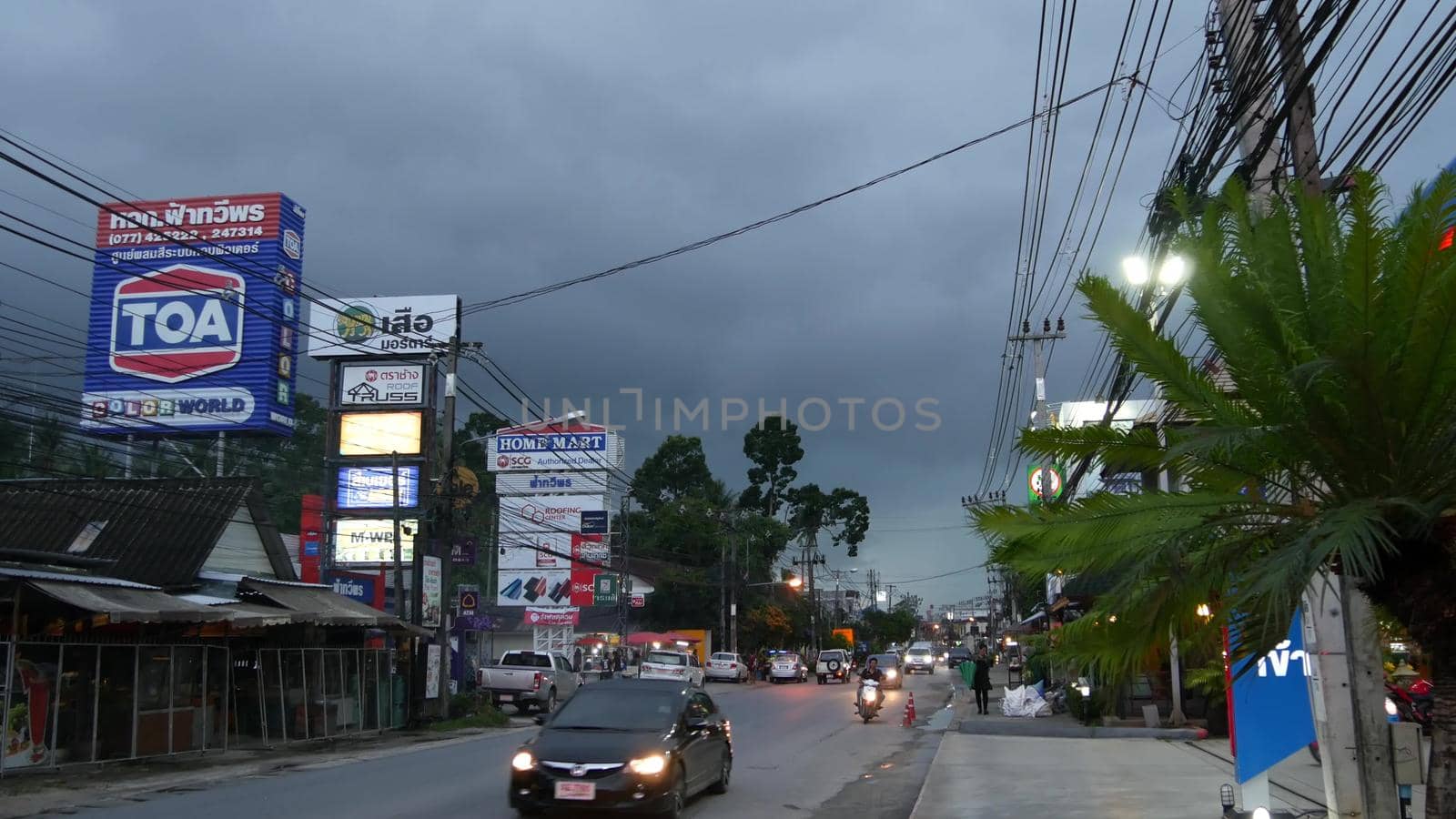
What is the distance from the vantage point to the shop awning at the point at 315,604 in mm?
22156

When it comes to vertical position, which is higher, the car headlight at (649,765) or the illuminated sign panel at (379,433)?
the illuminated sign panel at (379,433)

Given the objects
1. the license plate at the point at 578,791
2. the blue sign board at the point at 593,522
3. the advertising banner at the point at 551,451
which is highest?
the advertising banner at the point at 551,451

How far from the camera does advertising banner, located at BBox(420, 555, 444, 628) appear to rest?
30688mm

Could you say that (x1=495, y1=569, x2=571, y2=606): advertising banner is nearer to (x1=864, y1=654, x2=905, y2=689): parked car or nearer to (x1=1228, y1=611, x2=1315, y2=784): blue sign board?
(x1=864, y1=654, x2=905, y2=689): parked car

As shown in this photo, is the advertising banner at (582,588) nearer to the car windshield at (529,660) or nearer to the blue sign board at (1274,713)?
the car windshield at (529,660)

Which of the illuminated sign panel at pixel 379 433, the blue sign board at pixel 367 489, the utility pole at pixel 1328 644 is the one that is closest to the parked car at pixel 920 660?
the blue sign board at pixel 367 489

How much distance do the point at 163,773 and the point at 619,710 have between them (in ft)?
29.7

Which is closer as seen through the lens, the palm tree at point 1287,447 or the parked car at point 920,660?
the palm tree at point 1287,447

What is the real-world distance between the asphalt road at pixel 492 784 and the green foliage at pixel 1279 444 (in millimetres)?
7910

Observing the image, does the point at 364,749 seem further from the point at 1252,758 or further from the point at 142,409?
the point at 142,409

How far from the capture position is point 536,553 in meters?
57.3

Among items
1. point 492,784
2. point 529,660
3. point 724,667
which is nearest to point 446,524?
point 529,660

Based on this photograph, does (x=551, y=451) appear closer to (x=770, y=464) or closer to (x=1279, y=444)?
(x=770, y=464)

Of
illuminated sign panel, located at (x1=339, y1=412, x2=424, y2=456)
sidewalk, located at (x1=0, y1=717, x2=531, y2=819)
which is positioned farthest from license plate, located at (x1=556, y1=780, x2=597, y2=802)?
illuminated sign panel, located at (x1=339, y1=412, x2=424, y2=456)
